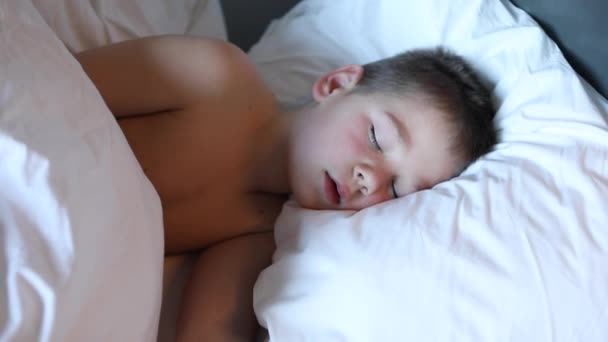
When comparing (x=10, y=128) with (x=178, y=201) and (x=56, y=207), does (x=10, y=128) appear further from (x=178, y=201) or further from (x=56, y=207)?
(x=178, y=201)

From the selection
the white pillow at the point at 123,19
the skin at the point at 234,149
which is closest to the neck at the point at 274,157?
the skin at the point at 234,149

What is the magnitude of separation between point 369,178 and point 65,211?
0.44 m

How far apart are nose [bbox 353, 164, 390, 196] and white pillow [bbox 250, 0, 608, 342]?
7cm

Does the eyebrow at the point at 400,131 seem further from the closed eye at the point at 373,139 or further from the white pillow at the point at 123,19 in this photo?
the white pillow at the point at 123,19

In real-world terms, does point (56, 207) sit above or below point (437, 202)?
above

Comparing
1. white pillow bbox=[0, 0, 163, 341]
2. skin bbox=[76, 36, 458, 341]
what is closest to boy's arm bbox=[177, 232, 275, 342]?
skin bbox=[76, 36, 458, 341]

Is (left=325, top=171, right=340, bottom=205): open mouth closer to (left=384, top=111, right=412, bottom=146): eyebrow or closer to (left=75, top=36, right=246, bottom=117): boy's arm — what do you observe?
(left=384, top=111, right=412, bottom=146): eyebrow

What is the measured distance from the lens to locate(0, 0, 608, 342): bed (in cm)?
55

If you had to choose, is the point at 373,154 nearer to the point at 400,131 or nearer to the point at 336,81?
the point at 400,131

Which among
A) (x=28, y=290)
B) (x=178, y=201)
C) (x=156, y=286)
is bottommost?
(x=178, y=201)

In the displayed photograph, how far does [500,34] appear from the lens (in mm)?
927

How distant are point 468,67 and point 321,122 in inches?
9.8

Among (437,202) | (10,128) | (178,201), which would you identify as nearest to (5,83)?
(10,128)

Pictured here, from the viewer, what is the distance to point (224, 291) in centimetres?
93
